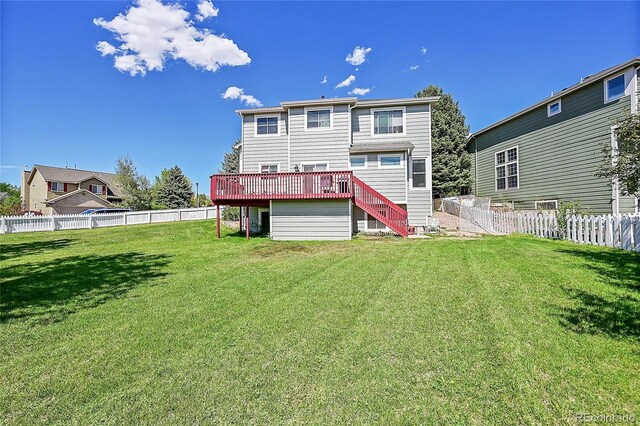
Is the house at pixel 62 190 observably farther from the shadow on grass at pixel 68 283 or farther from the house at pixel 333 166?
the shadow on grass at pixel 68 283

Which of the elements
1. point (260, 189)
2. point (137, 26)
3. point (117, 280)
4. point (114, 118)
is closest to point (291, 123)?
point (260, 189)

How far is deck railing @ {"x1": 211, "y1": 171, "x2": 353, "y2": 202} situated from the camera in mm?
12430

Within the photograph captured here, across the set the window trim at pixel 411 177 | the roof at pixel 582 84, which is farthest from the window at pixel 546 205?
the window trim at pixel 411 177

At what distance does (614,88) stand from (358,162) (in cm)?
1134

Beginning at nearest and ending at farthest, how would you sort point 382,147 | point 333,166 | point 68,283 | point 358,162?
point 68,283, point 382,147, point 358,162, point 333,166

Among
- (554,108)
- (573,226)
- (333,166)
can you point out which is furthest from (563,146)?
(333,166)

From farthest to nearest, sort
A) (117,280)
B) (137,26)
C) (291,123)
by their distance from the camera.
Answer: (291,123)
(137,26)
(117,280)

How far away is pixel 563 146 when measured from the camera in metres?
14.3

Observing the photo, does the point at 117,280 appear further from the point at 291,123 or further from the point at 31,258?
the point at 291,123

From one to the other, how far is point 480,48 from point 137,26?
1788 centimetres

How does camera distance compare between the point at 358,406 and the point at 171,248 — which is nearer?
the point at 358,406

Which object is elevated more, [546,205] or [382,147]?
[382,147]

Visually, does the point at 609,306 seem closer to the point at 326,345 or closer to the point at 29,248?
the point at 326,345

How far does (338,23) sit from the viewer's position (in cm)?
1485
